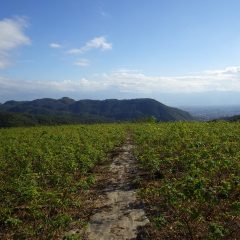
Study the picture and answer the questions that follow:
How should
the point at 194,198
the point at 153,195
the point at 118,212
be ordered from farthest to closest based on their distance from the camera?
1. the point at 153,195
2. the point at 118,212
3. the point at 194,198

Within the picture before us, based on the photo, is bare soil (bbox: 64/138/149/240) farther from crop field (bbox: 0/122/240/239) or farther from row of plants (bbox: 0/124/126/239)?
row of plants (bbox: 0/124/126/239)

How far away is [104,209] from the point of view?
12.5 m

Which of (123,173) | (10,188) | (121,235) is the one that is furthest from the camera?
(123,173)

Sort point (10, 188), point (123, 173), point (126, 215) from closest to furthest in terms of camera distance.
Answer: point (126, 215)
point (10, 188)
point (123, 173)

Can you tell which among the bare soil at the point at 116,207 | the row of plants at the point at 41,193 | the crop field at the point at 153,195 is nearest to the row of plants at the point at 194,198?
the crop field at the point at 153,195

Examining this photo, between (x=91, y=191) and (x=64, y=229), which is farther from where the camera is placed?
(x=91, y=191)

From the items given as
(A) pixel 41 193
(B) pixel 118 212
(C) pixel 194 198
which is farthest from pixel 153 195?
(A) pixel 41 193

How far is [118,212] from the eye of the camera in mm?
12039

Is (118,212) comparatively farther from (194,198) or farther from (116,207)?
(194,198)

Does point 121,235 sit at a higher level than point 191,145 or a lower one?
lower

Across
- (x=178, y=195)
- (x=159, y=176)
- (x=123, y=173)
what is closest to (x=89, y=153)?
(x=123, y=173)

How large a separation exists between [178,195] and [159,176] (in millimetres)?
5682

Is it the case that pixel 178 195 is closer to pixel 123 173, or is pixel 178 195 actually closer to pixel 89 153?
pixel 123 173

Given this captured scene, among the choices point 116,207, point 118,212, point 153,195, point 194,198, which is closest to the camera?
point 194,198
